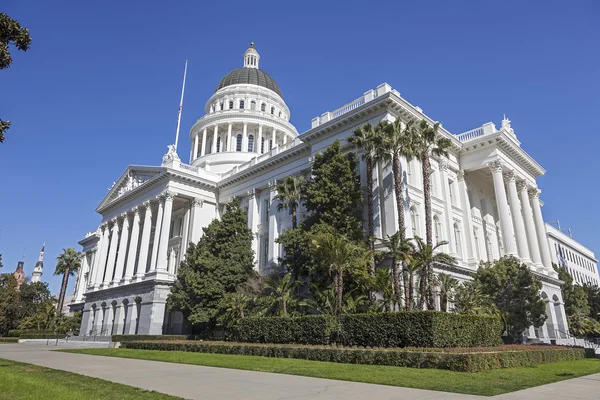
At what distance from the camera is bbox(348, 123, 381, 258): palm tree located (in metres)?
28.9

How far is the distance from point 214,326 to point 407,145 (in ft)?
71.5

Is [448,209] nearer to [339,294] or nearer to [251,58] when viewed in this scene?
[339,294]

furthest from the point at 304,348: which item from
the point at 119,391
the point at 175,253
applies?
the point at 175,253

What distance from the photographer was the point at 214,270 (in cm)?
3475

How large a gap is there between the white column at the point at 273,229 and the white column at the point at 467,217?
17.7m

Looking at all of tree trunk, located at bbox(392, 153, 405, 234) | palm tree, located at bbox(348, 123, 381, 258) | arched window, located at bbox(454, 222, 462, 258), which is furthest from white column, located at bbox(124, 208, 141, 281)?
arched window, located at bbox(454, 222, 462, 258)

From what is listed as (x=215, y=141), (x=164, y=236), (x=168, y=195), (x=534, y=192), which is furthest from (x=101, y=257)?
(x=534, y=192)

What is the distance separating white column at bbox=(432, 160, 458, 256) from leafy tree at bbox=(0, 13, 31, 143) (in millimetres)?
31095

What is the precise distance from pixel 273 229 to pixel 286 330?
16.2 m

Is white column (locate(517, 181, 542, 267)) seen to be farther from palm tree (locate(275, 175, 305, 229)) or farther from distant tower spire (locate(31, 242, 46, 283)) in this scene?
distant tower spire (locate(31, 242, 46, 283))

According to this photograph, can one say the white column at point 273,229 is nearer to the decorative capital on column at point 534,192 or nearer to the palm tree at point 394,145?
the palm tree at point 394,145

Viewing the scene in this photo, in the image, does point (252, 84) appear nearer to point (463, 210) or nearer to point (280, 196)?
point (280, 196)

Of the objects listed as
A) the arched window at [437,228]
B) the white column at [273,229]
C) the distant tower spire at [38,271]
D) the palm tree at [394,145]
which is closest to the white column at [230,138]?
the white column at [273,229]

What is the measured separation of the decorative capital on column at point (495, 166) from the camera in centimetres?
3681
